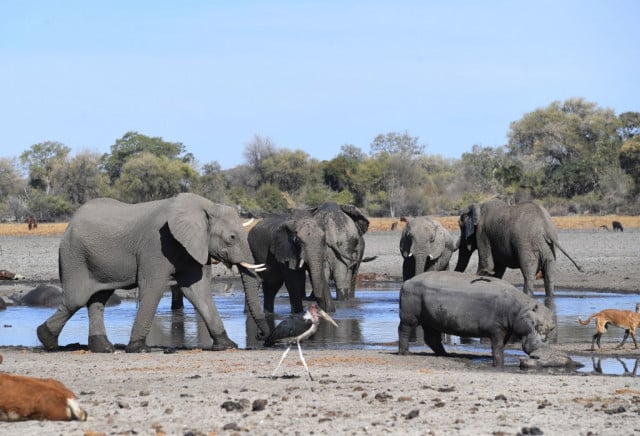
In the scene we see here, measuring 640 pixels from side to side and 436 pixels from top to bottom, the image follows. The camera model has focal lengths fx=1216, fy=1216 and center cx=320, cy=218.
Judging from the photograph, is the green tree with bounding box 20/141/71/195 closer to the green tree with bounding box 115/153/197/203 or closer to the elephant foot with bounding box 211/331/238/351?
the green tree with bounding box 115/153/197/203

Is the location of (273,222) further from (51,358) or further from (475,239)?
(51,358)

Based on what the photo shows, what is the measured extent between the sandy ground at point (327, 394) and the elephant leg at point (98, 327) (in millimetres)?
274

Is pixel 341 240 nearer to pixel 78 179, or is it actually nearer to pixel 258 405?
pixel 258 405

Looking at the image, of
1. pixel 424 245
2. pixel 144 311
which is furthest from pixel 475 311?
pixel 424 245

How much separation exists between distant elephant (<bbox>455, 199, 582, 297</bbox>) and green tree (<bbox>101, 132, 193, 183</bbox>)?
2968 inches

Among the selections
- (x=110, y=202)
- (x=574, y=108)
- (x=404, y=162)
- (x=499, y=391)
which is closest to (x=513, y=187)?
(x=404, y=162)

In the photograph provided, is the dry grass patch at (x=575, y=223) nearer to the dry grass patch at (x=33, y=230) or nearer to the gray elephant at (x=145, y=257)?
the dry grass patch at (x=33, y=230)

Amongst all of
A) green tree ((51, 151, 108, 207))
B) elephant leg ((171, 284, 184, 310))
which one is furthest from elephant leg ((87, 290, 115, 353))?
green tree ((51, 151, 108, 207))

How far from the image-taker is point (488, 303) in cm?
1489

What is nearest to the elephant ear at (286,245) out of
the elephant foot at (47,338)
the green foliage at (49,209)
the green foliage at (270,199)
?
the elephant foot at (47,338)

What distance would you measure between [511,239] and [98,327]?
9.89 m

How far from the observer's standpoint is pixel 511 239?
24.0 meters

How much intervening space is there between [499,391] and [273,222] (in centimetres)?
1124

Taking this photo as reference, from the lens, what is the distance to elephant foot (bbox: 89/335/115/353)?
16719 millimetres
